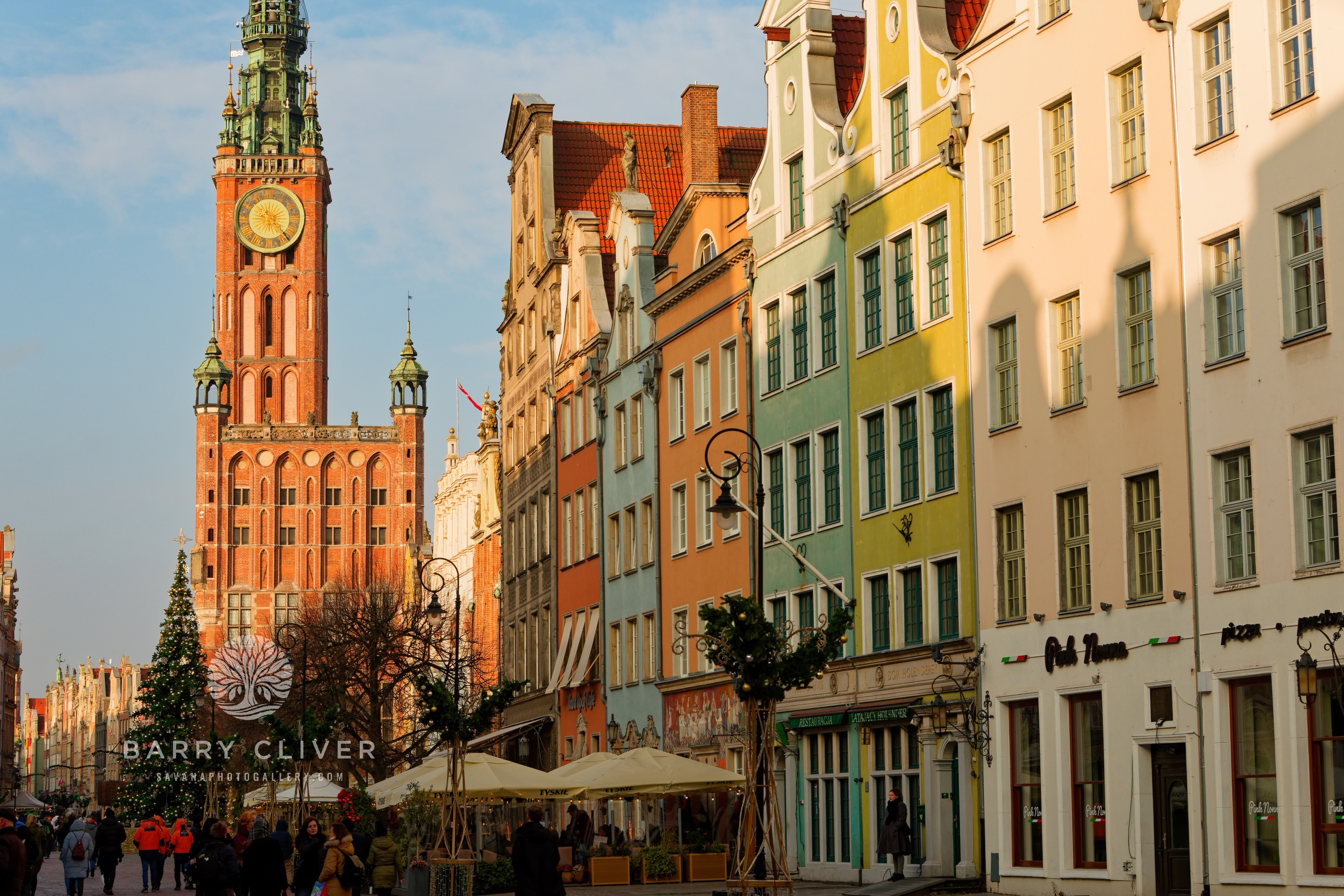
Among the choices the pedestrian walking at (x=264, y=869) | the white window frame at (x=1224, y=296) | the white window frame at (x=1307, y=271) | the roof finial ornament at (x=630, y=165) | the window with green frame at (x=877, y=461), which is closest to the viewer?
the pedestrian walking at (x=264, y=869)

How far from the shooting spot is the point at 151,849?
42.5m

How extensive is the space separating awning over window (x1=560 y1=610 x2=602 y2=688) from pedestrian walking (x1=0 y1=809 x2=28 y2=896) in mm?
38731

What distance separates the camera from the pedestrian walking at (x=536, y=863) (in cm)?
2320

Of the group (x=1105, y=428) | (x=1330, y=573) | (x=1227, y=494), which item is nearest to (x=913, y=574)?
(x=1105, y=428)

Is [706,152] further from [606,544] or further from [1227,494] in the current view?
[1227,494]

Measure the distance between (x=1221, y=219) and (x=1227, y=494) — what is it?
3625 millimetres

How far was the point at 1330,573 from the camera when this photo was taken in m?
24.8

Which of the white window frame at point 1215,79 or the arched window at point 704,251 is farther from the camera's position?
the arched window at point 704,251

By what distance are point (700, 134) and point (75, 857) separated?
22.9m

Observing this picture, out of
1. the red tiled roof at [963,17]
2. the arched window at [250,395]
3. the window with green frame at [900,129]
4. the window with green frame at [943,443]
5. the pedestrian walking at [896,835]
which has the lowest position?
the pedestrian walking at [896,835]

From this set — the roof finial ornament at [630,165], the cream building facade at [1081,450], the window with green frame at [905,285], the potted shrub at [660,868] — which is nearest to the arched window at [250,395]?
the roof finial ornament at [630,165]

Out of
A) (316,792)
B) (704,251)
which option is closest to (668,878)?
(704,251)

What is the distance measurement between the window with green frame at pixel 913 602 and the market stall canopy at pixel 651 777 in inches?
160

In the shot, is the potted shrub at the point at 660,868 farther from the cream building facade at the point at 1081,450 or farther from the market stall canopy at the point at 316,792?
the market stall canopy at the point at 316,792
